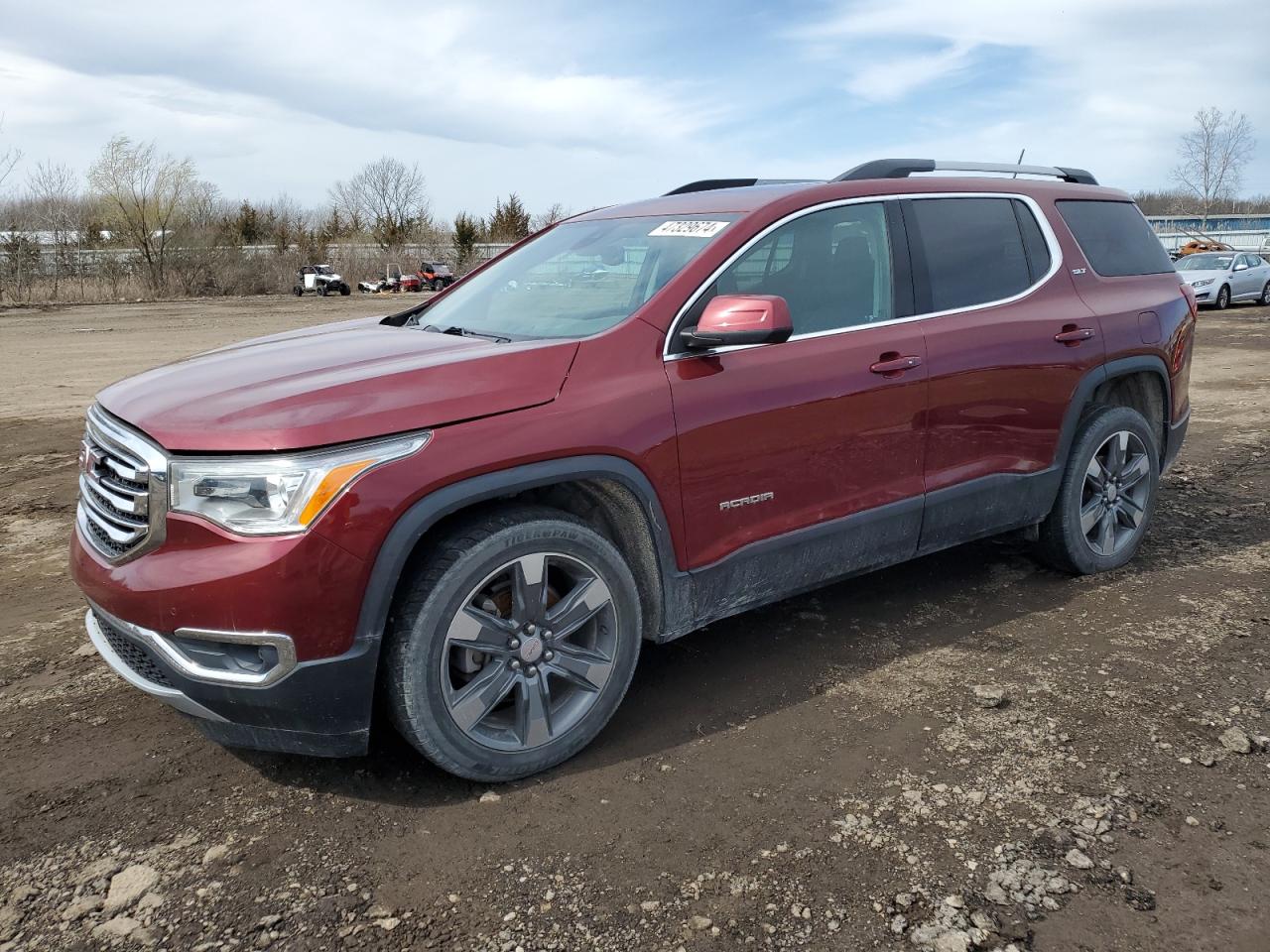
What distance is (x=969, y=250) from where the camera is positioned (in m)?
4.21

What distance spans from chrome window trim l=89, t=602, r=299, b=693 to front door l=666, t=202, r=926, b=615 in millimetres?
1314

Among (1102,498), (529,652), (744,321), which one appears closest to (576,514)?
(529,652)

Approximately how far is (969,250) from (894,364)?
811 millimetres

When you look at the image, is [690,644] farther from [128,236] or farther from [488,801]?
[128,236]

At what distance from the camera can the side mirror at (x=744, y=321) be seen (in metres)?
3.14

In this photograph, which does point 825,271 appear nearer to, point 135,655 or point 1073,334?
point 1073,334

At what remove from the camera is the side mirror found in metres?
3.14

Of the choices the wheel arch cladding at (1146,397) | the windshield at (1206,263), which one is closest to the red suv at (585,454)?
Result: the wheel arch cladding at (1146,397)

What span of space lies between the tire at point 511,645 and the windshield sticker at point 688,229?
4.00ft

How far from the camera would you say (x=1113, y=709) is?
11.4 ft

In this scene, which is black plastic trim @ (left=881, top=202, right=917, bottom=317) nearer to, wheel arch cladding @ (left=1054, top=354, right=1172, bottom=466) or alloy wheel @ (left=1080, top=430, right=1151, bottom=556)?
wheel arch cladding @ (left=1054, top=354, right=1172, bottom=466)

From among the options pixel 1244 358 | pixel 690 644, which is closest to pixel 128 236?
pixel 1244 358

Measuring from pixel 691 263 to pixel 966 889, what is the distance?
6.95ft

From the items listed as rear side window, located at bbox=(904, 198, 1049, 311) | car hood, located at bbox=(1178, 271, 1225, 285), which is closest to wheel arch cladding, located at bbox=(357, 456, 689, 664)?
rear side window, located at bbox=(904, 198, 1049, 311)
